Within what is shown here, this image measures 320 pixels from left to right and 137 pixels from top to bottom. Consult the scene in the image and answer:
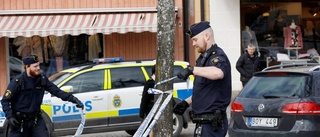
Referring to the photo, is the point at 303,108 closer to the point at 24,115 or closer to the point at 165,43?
the point at 165,43

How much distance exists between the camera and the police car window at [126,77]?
12.5m

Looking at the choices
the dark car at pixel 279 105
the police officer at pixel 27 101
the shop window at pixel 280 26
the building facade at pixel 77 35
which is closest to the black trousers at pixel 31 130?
the police officer at pixel 27 101

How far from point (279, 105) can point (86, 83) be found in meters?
4.40

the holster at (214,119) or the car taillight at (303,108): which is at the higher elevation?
the holster at (214,119)

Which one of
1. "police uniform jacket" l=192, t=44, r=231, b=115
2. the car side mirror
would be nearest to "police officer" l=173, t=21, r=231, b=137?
"police uniform jacket" l=192, t=44, r=231, b=115

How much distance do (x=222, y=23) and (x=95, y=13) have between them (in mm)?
3537

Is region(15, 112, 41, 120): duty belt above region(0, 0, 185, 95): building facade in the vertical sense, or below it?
below

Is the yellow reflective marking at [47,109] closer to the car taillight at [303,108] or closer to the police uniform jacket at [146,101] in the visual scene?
the police uniform jacket at [146,101]

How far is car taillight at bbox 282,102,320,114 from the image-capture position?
887 cm

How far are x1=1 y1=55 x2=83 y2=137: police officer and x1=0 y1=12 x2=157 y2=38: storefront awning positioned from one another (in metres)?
8.73

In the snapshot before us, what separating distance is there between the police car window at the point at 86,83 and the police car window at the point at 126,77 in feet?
0.90

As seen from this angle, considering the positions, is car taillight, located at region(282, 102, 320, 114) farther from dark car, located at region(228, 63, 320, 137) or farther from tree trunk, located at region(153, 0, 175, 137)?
tree trunk, located at region(153, 0, 175, 137)

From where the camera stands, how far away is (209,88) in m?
6.33

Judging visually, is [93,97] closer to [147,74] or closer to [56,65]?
[147,74]
